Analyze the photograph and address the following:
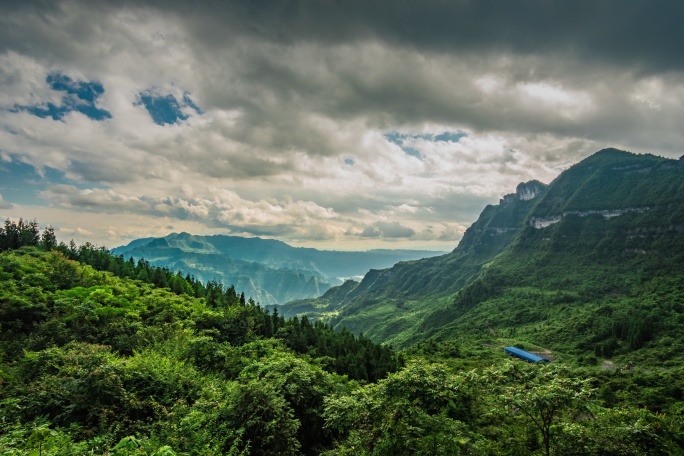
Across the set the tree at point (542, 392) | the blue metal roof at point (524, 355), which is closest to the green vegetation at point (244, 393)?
the tree at point (542, 392)

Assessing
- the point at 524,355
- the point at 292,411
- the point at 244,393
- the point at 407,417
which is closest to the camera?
the point at 407,417

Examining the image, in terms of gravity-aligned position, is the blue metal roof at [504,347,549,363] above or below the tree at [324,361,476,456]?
below

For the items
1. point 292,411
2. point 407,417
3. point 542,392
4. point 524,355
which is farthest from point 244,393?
point 524,355

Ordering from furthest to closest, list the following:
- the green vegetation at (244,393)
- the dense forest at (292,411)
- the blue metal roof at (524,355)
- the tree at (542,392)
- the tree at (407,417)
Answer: the blue metal roof at (524,355) → the tree at (407,417) → the green vegetation at (244,393) → the dense forest at (292,411) → the tree at (542,392)

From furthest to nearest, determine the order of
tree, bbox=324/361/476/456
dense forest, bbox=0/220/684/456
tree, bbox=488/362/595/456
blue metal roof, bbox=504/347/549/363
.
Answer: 1. blue metal roof, bbox=504/347/549/363
2. tree, bbox=324/361/476/456
3. dense forest, bbox=0/220/684/456
4. tree, bbox=488/362/595/456

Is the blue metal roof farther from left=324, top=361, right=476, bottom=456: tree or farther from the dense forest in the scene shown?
left=324, top=361, right=476, bottom=456: tree

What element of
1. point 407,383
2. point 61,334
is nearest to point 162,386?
point 407,383

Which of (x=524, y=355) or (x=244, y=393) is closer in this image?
(x=244, y=393)

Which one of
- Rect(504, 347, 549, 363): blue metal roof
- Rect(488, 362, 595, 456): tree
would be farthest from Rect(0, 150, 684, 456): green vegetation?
Rect(504, 347, 549, 363): blue metal roof

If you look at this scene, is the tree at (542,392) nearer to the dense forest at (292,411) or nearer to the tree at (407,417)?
the dense forest at (292,411)

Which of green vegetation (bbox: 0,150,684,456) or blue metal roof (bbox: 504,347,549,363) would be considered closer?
green vegetation (bbox: 0,150,684,456)

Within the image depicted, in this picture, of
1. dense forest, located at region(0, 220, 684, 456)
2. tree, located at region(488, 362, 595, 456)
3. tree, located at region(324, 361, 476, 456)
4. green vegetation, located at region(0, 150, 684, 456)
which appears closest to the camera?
tree, located at region(488, 362, 595, 456)

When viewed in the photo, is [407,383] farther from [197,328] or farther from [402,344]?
[402,344]

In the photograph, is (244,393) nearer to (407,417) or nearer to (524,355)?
(407,417)
